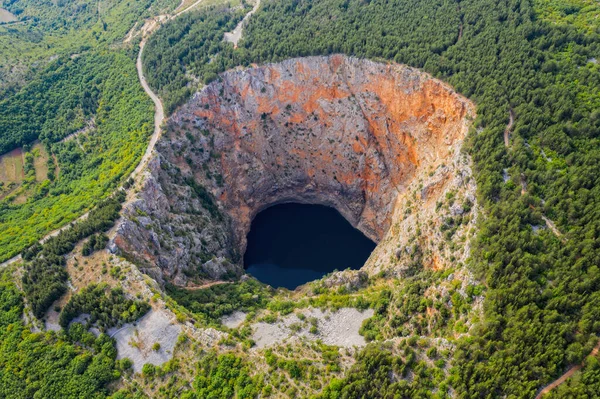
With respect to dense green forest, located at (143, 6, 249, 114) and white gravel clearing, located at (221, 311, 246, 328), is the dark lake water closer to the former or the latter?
white gravel clearing, located at (221, 311, 246, 328)

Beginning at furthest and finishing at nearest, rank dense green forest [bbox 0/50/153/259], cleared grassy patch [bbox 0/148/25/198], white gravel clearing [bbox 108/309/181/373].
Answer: cleared grassy patch [bbox 0/148/25/198] < dense green forest [bbox 0/50/153/259] < white gravel clearing [bbox 108/309/181/373]

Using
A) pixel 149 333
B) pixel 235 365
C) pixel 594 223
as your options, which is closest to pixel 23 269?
pixel 149 333

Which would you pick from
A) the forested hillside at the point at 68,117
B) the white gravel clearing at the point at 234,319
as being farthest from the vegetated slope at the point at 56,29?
the white gravel clearing at the point at 234,319

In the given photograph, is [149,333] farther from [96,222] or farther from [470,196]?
[470,196]

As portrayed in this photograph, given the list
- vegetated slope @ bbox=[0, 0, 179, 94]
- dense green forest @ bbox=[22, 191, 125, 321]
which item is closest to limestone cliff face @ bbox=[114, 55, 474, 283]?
dense green forest @ bbox=[22, 191, 125, 321]

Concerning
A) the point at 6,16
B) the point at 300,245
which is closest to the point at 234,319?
the point at 300,245

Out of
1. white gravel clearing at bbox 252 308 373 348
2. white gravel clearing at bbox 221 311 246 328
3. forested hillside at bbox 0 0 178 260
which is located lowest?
white gravel clearing at bbox 221 311 246 328

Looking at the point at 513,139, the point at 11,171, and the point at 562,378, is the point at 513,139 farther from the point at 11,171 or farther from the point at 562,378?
the point at 11,171
